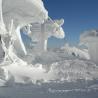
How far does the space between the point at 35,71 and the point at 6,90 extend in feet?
17.7

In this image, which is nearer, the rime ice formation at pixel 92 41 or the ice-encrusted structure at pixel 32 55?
the ice-encrusted structure at pixel 32 55

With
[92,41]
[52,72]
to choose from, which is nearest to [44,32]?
[92,41]

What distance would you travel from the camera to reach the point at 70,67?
1159 inches

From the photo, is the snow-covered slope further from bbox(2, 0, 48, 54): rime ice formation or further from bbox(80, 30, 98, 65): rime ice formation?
bbox(2, 0, 48, 54): rime ice formation

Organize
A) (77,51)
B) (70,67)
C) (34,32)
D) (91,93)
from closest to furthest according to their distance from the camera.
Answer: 1. (91,93)
2. (70,67)
3. (34,32)
4. (77,51)

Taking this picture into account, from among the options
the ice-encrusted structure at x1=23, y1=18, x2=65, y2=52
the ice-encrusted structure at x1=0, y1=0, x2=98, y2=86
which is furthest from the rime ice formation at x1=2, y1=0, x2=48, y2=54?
the ice-encrusted structure at x1=23, y1=18, x2=65, y2=52

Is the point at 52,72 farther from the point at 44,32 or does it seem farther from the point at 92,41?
the point at 44,32

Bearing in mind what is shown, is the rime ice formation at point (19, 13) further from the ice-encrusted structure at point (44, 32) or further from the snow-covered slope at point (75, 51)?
the snow-covered slope at point (75, 51)

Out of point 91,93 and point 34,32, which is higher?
point 34,32

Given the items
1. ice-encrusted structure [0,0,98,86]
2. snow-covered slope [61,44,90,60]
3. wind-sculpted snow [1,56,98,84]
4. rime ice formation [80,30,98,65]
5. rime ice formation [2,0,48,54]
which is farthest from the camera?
snow-covered slope [61,44,90,60]

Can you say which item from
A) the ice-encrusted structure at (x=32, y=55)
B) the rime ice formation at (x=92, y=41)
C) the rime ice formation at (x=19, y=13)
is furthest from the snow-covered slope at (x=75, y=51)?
the rime ice formation at (x=19, y=13)

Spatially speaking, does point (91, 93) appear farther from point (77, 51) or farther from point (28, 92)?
point (77, 51)

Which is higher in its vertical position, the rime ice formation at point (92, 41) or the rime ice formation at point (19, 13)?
the rime ice formation at point (19, 13)

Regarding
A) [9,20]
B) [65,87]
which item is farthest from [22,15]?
[65,87]
